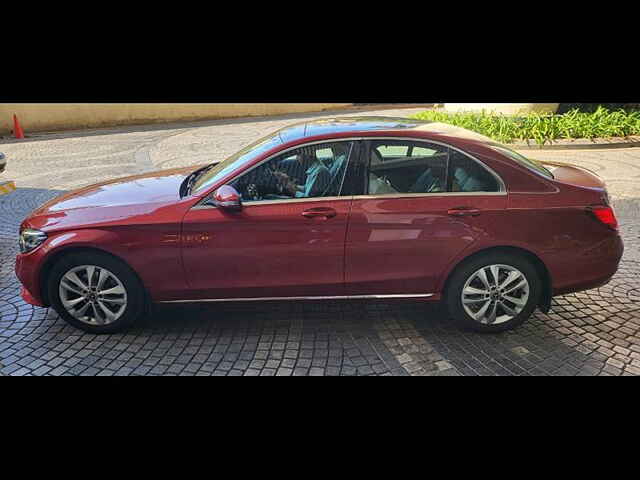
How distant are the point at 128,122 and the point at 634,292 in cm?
1753

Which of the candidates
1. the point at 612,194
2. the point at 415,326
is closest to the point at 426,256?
the point at 415,326

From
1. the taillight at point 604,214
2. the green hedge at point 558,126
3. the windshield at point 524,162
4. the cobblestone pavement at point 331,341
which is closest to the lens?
the cobblestone pavement at point 331,341

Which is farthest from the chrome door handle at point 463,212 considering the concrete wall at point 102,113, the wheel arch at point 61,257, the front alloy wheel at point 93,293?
the concrete wall at point 102,113

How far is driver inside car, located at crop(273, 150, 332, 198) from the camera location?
3.78 meters

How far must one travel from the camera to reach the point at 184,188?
4133mm

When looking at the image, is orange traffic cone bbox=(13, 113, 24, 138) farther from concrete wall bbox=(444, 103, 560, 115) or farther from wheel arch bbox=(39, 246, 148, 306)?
concrete wall bbox=(444, 103, 560, 115)

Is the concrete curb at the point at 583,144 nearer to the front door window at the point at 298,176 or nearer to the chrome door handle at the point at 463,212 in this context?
the chrome door handle at the point at 463,212

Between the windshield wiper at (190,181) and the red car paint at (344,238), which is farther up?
the windshield wiper at (190,181)

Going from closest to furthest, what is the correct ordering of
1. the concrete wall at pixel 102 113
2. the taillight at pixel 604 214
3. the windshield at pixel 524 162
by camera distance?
the taillight at pixel 604 214, the windshield at pixel 524 162, the concrete wall at pixel 102 113

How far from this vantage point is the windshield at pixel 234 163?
12.8 feet

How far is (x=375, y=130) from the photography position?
388 centimetres

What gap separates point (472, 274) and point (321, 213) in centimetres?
128

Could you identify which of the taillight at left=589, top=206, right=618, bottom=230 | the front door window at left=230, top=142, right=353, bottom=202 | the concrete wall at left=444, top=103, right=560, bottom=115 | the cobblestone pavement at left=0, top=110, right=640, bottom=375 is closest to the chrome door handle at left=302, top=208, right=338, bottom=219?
the front door window at left=230, top=142, right=353, bottom=202
